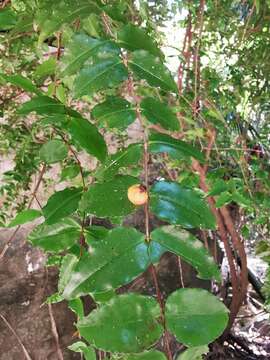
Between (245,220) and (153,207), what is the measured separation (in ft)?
7.10

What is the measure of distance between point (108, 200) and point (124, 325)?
0.41 ft

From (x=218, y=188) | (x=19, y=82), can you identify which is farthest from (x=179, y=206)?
(x=218, y=188)

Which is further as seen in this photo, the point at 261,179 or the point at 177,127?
the point at 261,179

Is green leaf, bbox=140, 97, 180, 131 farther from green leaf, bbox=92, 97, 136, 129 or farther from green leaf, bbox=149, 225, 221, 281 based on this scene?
green leaf, bbox=149, 225, 221, 281

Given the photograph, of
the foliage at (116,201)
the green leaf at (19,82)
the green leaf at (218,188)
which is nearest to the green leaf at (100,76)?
the foliage at (116,201)

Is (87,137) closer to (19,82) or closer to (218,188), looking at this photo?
(19,82)

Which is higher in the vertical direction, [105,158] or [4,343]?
[105,158]

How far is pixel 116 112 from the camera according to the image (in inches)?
21.1

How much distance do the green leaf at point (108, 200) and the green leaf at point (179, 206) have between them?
0.09 feet

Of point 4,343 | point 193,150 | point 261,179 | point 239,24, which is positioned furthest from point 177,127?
point 4,343

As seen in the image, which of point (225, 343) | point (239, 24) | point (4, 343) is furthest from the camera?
point (225, 343)

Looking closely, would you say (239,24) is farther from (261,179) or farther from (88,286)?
(88,286)

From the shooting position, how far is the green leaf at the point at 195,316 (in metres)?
0.39

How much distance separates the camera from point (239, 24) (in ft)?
5.75
